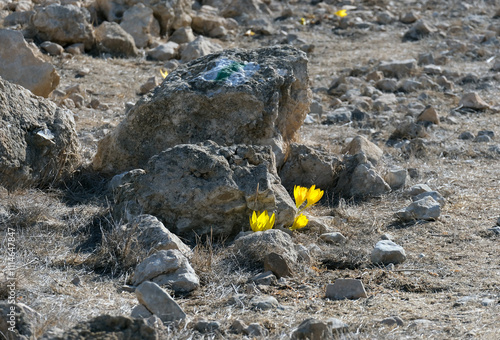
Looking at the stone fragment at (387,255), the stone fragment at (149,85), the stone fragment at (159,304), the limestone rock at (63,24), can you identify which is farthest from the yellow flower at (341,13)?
the stone fragment at (159,304)

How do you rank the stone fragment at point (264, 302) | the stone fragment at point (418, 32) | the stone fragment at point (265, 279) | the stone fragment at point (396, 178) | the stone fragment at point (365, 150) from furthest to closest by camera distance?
the stone fragment at point (418, 32) < the stone fragment at point (365, 150) < the stone fragment at point (396, 178) < the stone fragment at point (265, 279) < the stone fragment at point (264, 302)

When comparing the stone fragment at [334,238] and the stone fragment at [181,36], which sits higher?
the stone fragment at [181,36]

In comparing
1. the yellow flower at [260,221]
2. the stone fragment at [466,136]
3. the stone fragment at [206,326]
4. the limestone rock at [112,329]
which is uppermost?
the limestone rock at [112,329]

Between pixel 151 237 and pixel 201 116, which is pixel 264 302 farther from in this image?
pixel 201 116

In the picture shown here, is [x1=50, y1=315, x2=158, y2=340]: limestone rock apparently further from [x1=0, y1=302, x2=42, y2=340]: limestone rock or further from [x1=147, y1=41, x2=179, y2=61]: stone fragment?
[x1=147, y1=41, x2=179, y2=61]: stone fragment

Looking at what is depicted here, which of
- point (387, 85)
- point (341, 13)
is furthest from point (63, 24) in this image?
point (341, 13)

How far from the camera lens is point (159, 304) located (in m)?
2.80

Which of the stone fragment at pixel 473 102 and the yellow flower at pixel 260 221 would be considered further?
the stone fragment at pixel 473 102

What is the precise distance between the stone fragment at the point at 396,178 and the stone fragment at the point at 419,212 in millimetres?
625

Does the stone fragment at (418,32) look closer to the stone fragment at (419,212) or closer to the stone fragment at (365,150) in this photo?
the stone fragment at (365,150)

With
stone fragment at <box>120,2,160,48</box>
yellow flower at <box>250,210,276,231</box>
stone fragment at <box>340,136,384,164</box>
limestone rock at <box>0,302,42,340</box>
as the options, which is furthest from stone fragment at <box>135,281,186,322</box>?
stone fragment at <box>120,2,160,48</box>

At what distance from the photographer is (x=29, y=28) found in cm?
823

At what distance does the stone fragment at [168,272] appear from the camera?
319 cm

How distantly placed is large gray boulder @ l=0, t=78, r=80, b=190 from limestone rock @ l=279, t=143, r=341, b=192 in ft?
5.11
